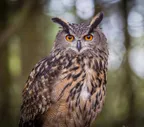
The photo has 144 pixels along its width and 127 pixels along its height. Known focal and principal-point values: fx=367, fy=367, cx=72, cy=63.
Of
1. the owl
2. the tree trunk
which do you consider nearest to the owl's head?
the owl

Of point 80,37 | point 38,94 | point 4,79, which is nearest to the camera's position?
point 80,37

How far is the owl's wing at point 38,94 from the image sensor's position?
2.54 meters

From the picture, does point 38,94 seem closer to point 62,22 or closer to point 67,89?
point 67,89

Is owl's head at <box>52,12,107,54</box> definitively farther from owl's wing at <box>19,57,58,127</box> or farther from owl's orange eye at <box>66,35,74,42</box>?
owl's wing at <box>19,57,58,127</box>

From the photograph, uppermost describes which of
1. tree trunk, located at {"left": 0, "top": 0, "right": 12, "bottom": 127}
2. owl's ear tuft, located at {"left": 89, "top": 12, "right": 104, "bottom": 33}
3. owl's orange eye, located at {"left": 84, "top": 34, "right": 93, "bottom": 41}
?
owl's ear tuft, located at {"left": 89, "top": 12, "right": 104, "bottom": 33}

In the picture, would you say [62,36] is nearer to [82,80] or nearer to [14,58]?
[82,80]

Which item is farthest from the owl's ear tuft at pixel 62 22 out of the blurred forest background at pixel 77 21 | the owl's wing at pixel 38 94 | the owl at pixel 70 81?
the blurred forest background at pixel 77 21

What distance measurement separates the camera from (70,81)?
2.50 m

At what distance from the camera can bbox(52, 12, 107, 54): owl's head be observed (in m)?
2.40

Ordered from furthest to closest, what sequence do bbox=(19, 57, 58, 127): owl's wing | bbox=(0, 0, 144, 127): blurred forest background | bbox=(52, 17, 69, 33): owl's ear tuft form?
bbox=(0, 0, 144, 127): blurred forest background < bbox=(19, 57, 58, 127): owl's wing < bbox=(52, 17, 69, 33): owl's ear tuft

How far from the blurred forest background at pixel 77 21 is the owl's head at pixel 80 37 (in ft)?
7.75

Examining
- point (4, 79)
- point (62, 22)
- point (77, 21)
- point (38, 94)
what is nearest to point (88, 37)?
point (62, 22)

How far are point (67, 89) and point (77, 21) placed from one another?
8.85 ft

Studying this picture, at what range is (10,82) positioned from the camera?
6.12 meters
